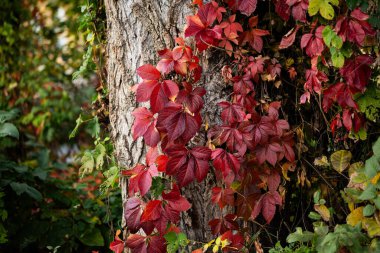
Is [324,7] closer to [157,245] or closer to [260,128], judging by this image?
[260,128]

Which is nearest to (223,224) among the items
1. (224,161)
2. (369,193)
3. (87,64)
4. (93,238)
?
(224,161)

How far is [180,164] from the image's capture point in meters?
1.96

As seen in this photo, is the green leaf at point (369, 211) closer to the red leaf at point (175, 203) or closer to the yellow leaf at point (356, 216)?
the yellow leaf at point (356, 216)

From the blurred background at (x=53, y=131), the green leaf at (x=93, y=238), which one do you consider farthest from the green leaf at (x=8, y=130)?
the green leaf at (x=93, y=238)

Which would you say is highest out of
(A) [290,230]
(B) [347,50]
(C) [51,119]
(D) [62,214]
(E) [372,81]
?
(B) [347,50]

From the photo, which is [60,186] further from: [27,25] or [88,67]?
[27,25]

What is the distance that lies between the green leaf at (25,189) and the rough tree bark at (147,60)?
0.96 m

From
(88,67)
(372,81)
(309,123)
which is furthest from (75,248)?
(372,81)

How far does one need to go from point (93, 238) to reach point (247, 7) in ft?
6.37

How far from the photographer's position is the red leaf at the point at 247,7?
2.01 m

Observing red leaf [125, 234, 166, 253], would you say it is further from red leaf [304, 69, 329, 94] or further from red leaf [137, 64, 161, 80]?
red leaf [304, 69, 329, 94]

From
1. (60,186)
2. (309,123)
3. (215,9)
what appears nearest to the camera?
(215,9)

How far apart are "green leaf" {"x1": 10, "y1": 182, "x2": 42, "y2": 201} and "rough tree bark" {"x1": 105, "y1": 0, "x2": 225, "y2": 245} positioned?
956mm

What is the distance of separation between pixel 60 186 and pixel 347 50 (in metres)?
2.38
